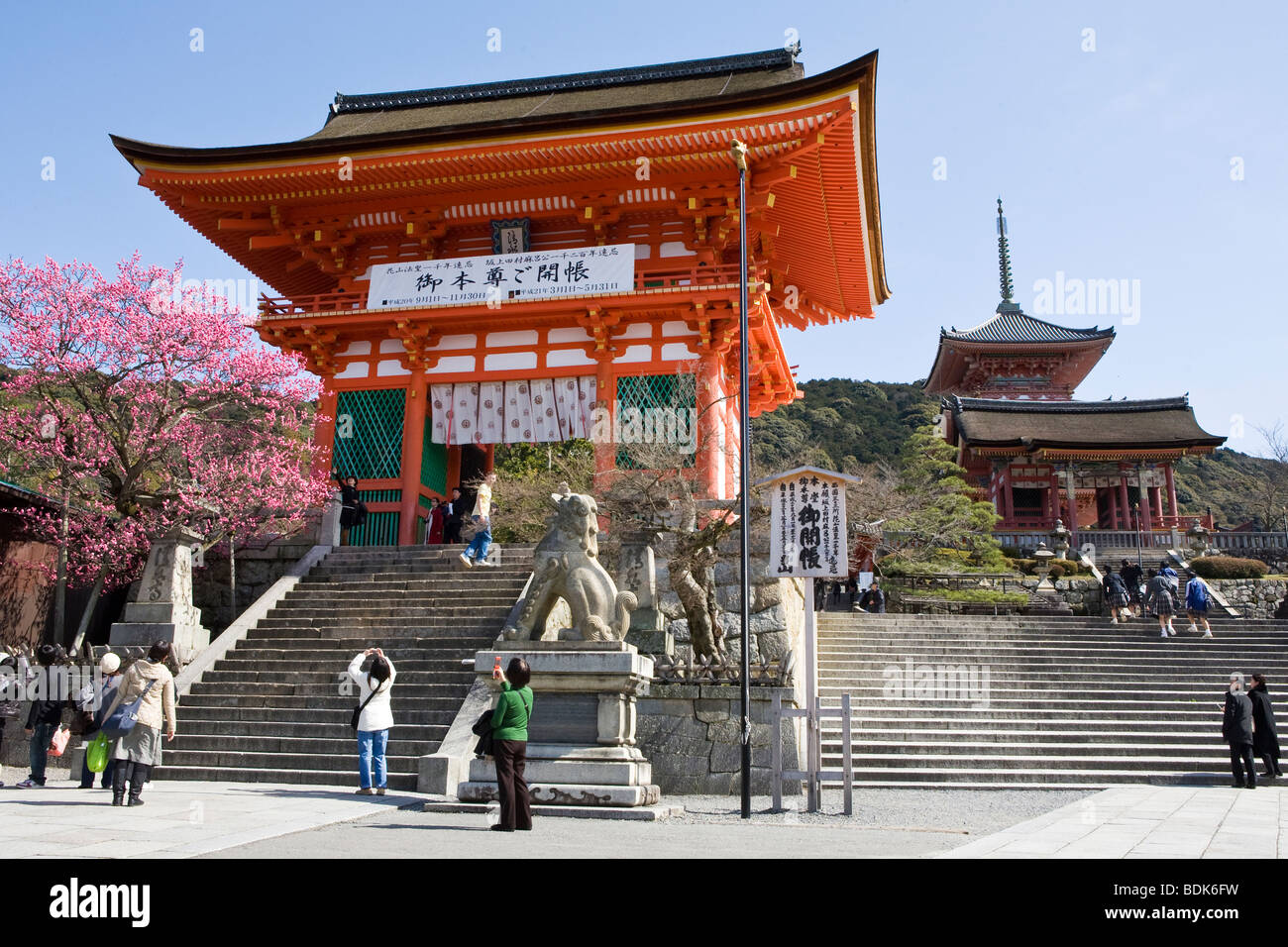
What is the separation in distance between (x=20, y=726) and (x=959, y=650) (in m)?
14.2

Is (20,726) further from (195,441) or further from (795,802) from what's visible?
(795,802)

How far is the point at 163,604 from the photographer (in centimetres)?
1254

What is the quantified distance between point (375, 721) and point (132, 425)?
9.44 metres

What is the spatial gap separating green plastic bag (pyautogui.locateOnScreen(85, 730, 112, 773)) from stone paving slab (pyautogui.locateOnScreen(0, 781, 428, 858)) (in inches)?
12.0

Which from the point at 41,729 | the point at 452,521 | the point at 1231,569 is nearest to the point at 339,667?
the point at 41,729

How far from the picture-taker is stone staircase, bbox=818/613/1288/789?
12.5 m

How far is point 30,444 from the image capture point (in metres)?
15.1

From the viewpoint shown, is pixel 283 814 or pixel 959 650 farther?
pixel 959 650

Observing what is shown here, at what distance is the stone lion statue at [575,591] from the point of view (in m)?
8.62

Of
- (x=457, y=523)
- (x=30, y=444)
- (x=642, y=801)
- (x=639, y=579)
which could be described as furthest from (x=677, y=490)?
(x=30, y=444)

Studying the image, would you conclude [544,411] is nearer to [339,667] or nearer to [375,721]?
[339,667]

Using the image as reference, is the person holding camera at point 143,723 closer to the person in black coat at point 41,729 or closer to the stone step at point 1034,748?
the person in black coat at point 41,729

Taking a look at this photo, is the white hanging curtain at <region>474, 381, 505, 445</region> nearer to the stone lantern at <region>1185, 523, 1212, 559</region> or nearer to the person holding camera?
the person holding camera

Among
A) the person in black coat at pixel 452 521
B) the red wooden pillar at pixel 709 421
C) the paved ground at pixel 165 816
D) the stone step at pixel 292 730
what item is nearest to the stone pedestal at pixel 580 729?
the paved ground at pixel 165 816
